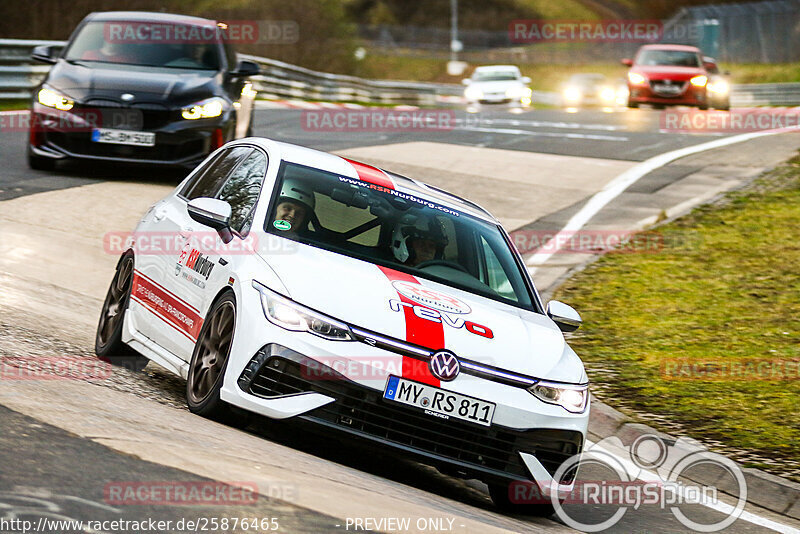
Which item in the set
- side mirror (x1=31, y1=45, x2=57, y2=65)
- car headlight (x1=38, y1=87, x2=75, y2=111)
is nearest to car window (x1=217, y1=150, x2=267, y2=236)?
car headlight (x1=38, y1=87, x2=75, y2=111)

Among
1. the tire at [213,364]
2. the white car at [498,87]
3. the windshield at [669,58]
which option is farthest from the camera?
the white car at [498,87]

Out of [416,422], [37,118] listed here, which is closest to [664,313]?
[416,422]

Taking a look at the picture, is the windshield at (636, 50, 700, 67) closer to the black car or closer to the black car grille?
the black car

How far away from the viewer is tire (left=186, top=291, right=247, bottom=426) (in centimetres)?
620

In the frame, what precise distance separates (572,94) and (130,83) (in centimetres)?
3193

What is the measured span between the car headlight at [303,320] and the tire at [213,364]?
0.25 m

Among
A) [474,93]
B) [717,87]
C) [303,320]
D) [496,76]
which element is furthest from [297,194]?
[496,76]

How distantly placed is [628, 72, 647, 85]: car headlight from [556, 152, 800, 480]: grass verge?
47.2 feet

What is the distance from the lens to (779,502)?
719 centimetres

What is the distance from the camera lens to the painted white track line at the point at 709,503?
681 centimetres

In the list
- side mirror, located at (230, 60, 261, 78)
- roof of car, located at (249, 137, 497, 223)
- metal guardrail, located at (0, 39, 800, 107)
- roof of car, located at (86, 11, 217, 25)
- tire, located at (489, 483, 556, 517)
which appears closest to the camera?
tire, located at (489, 483, 556, 517)

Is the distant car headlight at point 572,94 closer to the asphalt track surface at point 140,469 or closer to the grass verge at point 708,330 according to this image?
the grass verge at point 708,330

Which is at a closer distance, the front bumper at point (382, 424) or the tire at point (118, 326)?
the front bumper at point (382, 424)

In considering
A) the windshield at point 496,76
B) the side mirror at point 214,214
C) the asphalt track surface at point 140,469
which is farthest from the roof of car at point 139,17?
the windshield at point 496,76
